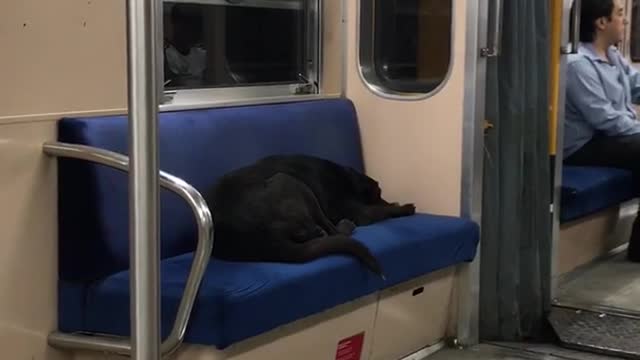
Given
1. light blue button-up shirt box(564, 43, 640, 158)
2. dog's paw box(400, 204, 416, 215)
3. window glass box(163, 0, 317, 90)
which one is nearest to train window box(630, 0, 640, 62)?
light blue button-up shirt box(564, 43, 640, 158)

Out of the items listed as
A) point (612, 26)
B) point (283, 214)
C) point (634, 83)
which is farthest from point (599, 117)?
point (283, 214)

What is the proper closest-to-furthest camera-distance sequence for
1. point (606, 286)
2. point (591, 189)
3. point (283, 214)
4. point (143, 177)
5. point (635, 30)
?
point (143, 177)
point (283, 214)
point (606, 286)
point (591, 189)
point (635, 30)

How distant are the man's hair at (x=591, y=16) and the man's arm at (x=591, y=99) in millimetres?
382

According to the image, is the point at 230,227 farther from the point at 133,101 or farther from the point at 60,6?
the point at 133,101

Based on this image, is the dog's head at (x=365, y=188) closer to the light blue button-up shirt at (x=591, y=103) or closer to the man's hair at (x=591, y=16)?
the light blue button-up shirt at (x=591, y=103)

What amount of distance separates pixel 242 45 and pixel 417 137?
2.53 feet

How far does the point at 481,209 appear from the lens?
3.73 m

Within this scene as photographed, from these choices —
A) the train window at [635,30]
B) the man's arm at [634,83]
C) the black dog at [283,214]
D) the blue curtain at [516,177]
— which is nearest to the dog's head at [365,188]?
the black dog at [283,214]

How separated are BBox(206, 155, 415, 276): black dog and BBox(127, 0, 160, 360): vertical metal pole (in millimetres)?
1583

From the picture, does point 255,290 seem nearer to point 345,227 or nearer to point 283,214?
point 283,214

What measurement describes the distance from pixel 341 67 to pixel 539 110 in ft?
2.67

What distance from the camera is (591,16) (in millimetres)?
5336

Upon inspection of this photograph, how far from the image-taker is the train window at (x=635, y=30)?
22.7 ft

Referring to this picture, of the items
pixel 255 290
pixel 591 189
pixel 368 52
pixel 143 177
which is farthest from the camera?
pixel 591 189
